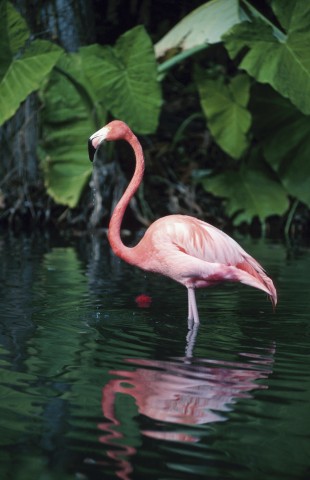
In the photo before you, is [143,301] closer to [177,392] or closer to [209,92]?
[177,392]

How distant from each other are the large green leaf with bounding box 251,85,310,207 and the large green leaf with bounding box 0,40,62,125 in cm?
209

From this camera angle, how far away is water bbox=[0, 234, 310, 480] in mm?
2303

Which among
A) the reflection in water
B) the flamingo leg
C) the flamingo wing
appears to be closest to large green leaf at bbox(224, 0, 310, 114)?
the flamingo wing

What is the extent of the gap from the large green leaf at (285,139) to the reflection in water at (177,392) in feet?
16.9

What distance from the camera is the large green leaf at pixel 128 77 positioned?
25.8 ft

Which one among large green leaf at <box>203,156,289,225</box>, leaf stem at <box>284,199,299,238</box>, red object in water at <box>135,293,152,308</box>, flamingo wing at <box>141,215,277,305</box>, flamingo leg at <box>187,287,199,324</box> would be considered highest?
flamingo wing at <box>141,215,277,305</box>

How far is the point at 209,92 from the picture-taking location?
8.40m

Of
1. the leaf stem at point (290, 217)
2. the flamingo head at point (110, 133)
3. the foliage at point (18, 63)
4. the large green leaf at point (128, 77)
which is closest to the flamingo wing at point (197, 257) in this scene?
the flamingo head at point (110, 133)

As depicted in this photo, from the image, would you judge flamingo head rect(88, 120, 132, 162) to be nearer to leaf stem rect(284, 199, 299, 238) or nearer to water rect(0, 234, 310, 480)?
water rect(0, 234, 310, 480)

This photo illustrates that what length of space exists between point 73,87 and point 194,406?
249 inches

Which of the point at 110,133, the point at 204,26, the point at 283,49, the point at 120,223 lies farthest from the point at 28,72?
the point at 120,223

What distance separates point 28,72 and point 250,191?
7.93ft

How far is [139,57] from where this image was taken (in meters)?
7.85

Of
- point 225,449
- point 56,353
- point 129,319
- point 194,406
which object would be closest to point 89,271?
point 129,319
